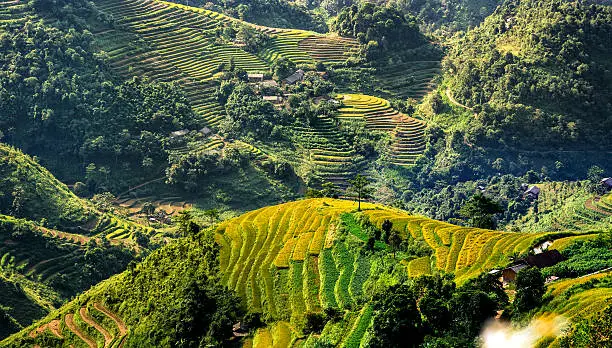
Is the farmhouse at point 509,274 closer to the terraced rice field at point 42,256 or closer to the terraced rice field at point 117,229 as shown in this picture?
the terraced rice field at point 42,256

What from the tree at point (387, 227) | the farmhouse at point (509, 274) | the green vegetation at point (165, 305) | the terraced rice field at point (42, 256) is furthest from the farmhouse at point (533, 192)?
the terraced rice field at point (42, 256)

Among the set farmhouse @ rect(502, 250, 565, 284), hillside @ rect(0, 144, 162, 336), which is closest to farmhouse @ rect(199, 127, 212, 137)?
hillside @ rect(0, 144, 162, 336)

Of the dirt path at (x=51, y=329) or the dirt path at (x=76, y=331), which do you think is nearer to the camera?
the dirt path at (x=76, y=331)

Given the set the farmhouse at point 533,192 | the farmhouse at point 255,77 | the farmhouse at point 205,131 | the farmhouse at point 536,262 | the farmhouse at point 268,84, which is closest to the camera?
the farmhouse at point 536,262

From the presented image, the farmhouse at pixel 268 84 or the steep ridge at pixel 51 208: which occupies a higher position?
the farmhouse at pixel 268 84

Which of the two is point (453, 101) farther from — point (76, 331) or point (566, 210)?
point (76, 331)

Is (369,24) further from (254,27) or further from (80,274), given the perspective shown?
(80,274)

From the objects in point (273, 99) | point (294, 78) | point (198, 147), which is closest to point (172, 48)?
point (294, 78)
